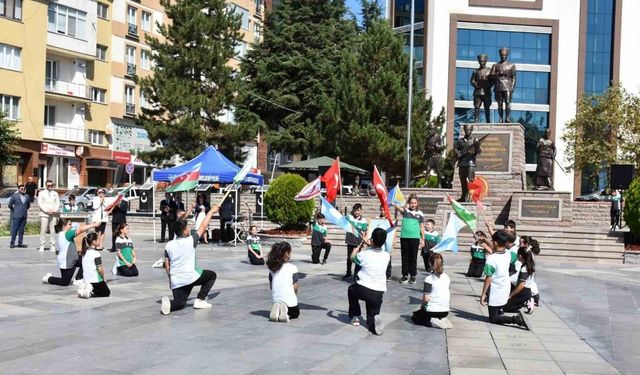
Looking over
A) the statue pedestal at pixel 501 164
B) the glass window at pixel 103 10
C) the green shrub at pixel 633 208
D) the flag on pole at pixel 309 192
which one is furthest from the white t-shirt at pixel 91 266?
the glass window at pixel 103 10

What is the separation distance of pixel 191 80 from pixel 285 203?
19839mm

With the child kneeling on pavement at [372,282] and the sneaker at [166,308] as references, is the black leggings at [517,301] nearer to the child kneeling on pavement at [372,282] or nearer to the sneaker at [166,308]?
the child kneeling on pavement at [372,282]

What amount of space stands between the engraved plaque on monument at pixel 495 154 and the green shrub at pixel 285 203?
694 cm

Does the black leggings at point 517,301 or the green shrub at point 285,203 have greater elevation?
the green shrub at point 285,203

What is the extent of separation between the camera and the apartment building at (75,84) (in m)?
43.7

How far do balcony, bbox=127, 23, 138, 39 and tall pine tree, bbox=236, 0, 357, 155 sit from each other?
1031 centimetres

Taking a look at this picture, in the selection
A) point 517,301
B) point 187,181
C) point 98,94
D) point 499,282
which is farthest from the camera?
point 98,94

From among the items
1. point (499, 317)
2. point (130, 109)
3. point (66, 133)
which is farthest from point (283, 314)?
point (130, 109)

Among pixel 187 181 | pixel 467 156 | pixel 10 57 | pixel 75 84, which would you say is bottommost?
pixel 187 181

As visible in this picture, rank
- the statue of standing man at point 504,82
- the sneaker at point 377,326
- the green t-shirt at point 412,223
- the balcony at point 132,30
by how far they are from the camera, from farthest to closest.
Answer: the balcony at point 132,30 → the statue of standing man at point 504,82 → the green t-shirt at point 412,223 → the sneaker at point 377,326

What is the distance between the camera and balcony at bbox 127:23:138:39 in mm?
54219

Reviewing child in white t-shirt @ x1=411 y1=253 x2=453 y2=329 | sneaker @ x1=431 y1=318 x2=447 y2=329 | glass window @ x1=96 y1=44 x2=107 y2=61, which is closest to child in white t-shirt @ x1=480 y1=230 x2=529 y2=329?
child in white t-shirt @ x1=411 y1=253 x2=453 y2=329

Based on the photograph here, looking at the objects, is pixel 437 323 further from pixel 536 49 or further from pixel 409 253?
pixel 536 49

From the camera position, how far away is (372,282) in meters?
9.46
